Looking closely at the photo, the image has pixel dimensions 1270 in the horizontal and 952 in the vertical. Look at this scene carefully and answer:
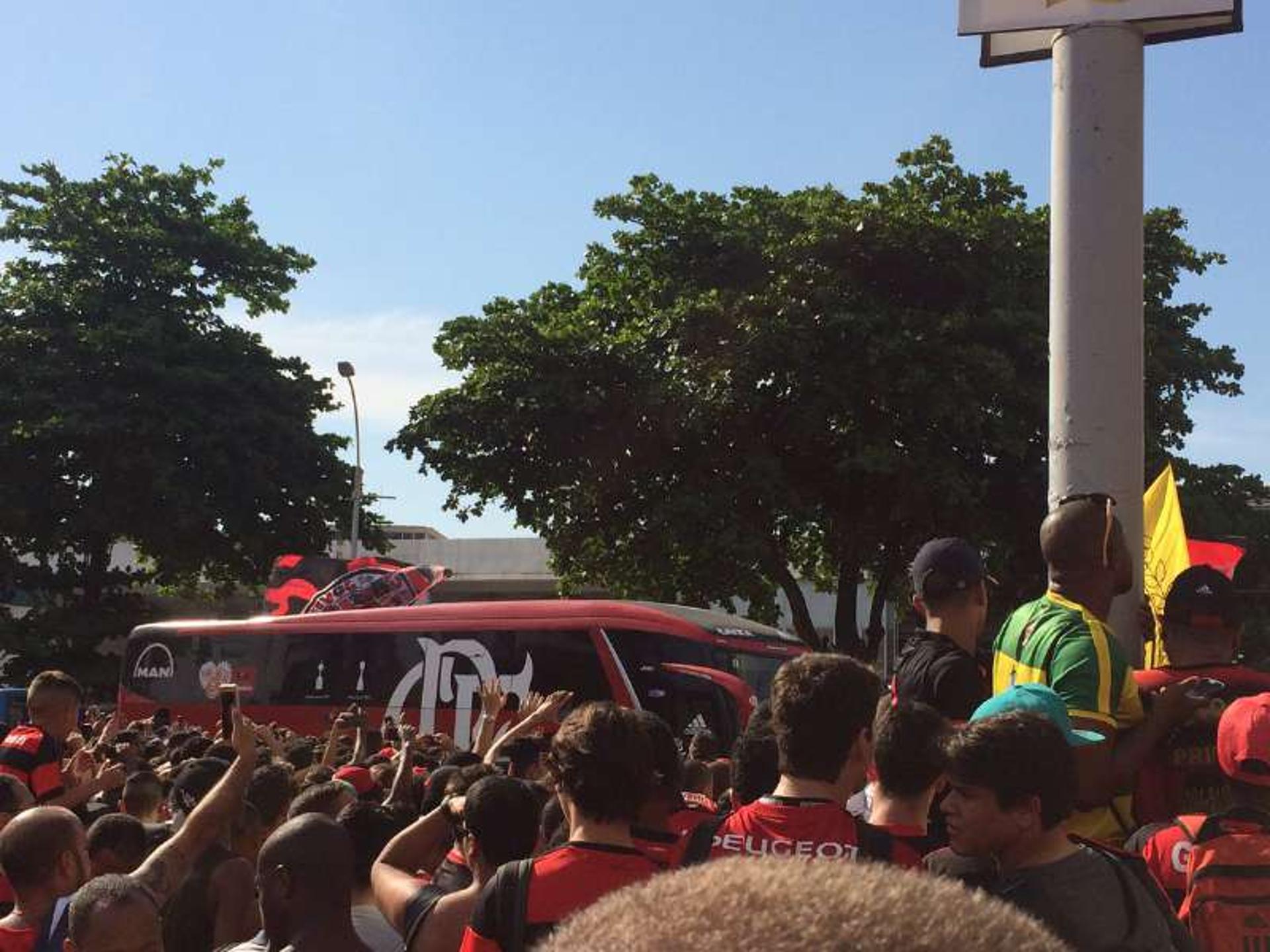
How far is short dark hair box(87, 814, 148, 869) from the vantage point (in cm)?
527

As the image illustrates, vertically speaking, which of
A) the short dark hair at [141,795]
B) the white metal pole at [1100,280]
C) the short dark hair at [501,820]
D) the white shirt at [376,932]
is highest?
the white metal pole at [1100,280]

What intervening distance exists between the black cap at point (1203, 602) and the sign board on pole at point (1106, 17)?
216cm

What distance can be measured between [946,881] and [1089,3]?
4.96 m

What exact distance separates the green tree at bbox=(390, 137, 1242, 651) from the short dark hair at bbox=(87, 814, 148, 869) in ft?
60.1

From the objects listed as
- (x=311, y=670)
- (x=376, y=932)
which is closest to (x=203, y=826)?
(x=376, y=932)

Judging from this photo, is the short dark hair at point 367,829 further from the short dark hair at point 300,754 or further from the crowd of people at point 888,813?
the short dark hair at point 300,754

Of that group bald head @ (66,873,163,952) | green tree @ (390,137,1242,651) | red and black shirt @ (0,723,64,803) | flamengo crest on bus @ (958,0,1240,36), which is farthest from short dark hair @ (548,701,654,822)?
green tree @ (390,137,1242,651)

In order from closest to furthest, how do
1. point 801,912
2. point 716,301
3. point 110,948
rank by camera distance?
1. point 801,912
2. point 110,948
3. point 716,301

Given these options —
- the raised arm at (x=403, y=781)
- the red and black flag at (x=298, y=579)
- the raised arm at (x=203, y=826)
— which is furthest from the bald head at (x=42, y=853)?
the red and black flag at (x=298, y=579)

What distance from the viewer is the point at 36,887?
4195 mm

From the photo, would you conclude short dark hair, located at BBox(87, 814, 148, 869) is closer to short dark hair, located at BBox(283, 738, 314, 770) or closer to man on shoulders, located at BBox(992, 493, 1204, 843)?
man on shoulders, located at BBox(992, 493, 1204, 843)

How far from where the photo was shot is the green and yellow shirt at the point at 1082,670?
3.75 m

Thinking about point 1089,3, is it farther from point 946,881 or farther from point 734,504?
point 734,504

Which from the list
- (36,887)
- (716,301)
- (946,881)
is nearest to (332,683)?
(716,301)
